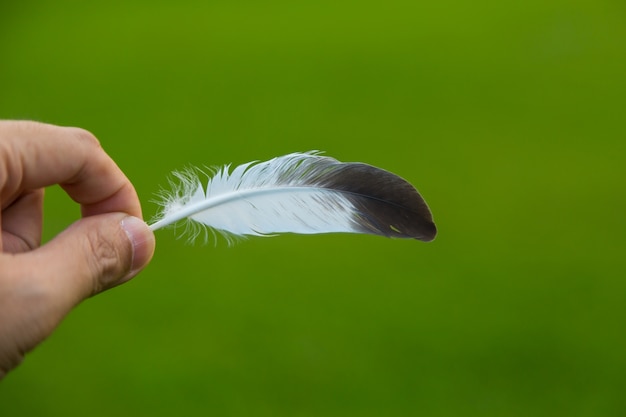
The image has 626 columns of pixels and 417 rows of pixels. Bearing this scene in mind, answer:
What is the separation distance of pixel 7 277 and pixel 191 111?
1002mm

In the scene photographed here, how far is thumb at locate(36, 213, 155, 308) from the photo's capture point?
Result: 0.47 m

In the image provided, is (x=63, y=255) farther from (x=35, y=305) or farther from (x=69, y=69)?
(x=69, y=69)

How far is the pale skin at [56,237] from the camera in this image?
0.45 meters

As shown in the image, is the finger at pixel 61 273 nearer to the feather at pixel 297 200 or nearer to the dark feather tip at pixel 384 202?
the feather at pixel 297 200

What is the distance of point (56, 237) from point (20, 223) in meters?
0.09

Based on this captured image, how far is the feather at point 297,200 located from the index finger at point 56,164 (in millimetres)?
92

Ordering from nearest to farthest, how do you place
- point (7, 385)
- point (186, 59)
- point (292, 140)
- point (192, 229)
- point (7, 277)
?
point (7, 277) → point (192, 229) → point (7, 385) → point (292, 140) → point (186, 59)

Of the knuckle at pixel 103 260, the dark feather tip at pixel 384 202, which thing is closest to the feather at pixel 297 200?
the dark feather tip at pixel 384 202

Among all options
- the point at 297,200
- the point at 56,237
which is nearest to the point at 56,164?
the point at 56,237

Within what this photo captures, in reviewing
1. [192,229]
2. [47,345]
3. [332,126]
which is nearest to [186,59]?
[332,126]

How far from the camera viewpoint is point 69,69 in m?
1.52

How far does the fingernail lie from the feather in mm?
80

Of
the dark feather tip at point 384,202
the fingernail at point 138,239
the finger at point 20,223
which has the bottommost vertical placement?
the finger at point 20,223

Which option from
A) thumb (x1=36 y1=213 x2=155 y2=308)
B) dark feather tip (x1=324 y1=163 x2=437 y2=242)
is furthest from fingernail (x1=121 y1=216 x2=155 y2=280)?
dark feather tip (x1=324 y1=163 x2=437 y2=242)
